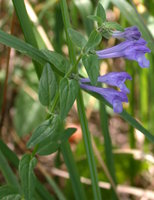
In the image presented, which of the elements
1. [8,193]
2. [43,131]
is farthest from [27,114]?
[43,131]

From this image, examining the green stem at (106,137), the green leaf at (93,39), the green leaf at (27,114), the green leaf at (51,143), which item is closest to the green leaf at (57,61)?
→ the green leaf at (93,39)

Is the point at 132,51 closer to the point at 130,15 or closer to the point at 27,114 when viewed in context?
the point at 130,15

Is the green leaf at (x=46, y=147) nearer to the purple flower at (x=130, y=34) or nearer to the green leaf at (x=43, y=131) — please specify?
the green leaf at (x=43, y=131)

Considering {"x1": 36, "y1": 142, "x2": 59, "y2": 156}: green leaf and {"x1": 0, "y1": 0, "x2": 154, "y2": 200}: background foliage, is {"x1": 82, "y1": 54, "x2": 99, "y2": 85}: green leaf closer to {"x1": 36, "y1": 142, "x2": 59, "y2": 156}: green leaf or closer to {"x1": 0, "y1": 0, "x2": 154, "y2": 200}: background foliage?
{"x1": 0, "y1": 0, "x2": 154, "y2": 200}: background foliage

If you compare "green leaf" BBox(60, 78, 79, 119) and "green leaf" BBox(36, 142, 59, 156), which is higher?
"green leaf" BBox(60, 78, 79, 119)

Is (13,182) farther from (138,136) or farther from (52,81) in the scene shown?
(138,136)

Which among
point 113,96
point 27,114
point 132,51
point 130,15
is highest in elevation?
point 130,15

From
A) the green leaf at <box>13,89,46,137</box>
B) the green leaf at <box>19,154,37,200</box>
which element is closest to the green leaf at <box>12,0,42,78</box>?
the green leaf at <box>19,154,37,200</box>
